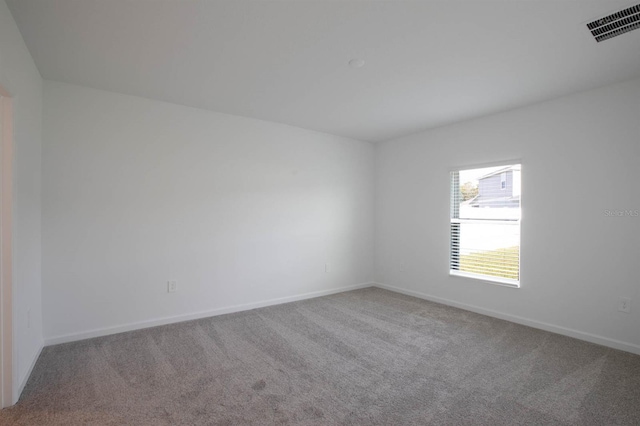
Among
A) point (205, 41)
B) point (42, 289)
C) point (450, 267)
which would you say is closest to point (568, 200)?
point (450, 267)

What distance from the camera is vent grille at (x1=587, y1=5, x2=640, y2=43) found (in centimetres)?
197

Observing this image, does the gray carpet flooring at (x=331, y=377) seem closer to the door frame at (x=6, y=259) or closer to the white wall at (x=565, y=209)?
the door frame at (x=6, y=259)

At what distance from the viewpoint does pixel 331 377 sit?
242cm

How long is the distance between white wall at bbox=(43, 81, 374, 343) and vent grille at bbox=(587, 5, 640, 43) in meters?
3.35

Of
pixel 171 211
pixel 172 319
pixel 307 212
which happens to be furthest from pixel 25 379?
pixel 307 212

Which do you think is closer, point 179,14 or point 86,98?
point 179,14

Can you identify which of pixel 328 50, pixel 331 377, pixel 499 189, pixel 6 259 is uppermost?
pixel 328 50

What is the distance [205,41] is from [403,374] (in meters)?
3.01

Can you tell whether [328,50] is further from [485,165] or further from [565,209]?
[565,209]

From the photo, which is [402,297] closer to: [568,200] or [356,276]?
[356,276]

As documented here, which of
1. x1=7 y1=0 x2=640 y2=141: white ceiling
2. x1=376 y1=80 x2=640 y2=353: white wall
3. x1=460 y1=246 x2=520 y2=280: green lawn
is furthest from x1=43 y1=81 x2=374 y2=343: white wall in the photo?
x1=460 y1=246 x2=520 y2=280: green lawn

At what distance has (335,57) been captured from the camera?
2.55 meters

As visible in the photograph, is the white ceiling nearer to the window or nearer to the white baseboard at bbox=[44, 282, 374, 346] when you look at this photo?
the window

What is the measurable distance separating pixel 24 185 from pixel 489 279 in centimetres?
483
